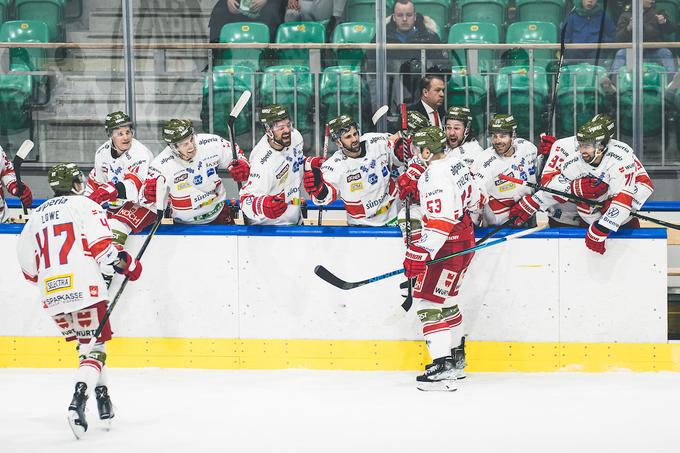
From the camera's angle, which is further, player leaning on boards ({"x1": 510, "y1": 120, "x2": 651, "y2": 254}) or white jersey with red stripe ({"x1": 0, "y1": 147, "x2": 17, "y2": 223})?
white jersey with red stripe ({"x1": 0, "y1": 147, "x2": 17, "y2": 223})

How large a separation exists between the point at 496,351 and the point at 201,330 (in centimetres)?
146

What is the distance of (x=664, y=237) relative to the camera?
5.65 meters

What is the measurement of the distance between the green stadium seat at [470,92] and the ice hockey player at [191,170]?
4.15 ft

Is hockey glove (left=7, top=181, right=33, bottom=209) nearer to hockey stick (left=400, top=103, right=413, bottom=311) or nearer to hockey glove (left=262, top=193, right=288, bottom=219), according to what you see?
hockey glove (left=262, top=193, right=288, bottom=219)

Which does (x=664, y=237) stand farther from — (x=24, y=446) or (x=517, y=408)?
(x=24, y=446)

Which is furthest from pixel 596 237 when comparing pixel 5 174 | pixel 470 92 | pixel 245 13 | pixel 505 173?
pixel 5 174

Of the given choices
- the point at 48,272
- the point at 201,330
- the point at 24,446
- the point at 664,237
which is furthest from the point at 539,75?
the point at 24,446

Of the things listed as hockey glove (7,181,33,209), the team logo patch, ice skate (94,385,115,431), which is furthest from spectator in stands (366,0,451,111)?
ice skate (94,385,115,431)

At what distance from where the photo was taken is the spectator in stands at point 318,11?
6.86m

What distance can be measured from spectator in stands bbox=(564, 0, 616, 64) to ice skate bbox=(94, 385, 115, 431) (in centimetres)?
329

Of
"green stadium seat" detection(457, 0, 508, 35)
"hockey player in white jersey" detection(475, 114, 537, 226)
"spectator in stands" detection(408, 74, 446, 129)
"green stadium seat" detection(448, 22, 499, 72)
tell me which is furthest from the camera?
"green stadium seat" detection(457, 0, 508, 35)

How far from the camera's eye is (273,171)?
597 centimetres

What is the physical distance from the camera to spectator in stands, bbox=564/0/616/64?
658 cm

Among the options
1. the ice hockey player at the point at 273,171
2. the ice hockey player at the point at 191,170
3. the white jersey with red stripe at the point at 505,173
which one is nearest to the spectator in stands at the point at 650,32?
the white jersey with red stripe at the point at 505,173
